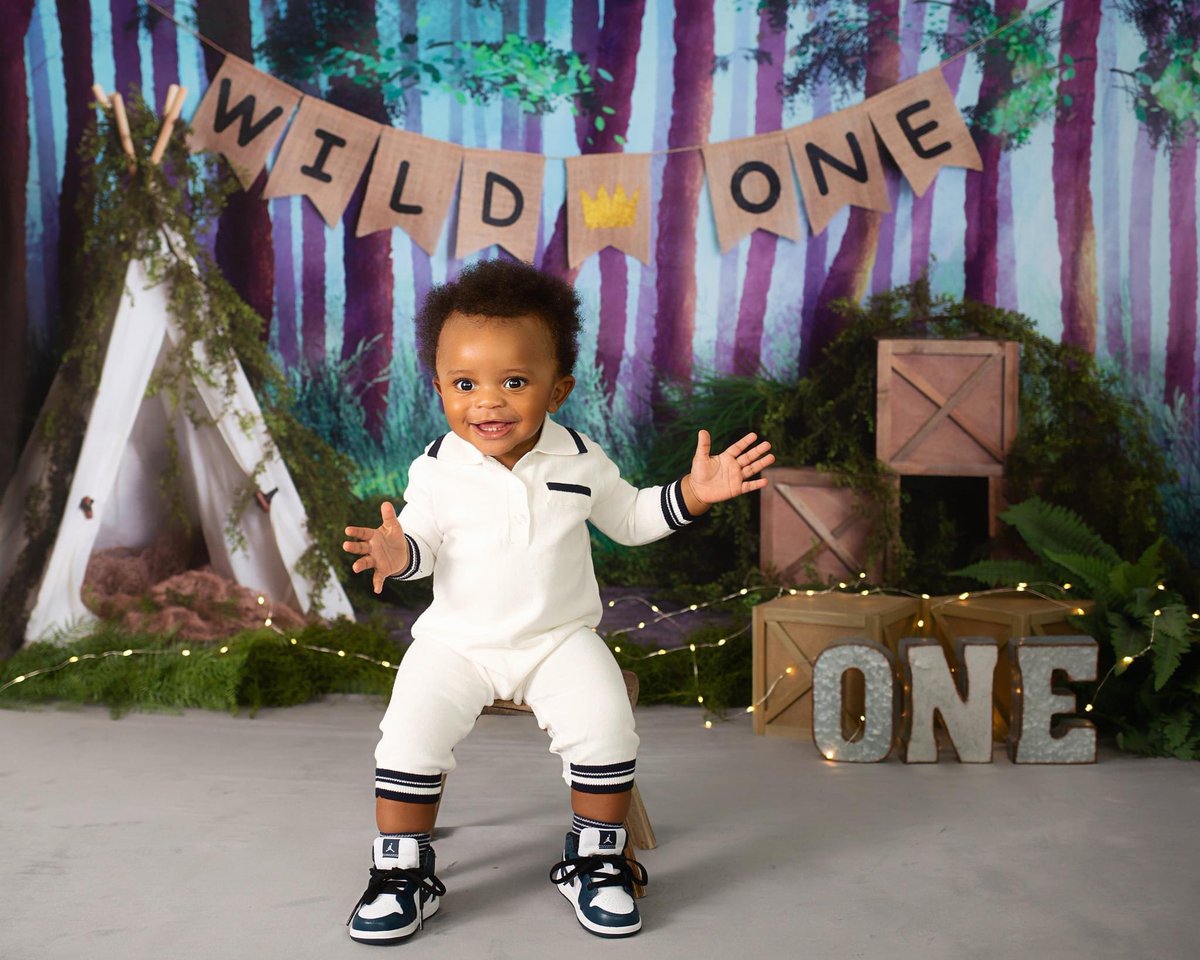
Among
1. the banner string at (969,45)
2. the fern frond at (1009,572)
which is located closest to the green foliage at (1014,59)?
the banner string at (969,45)

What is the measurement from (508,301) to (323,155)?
1897mm

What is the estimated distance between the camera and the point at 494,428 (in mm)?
1983

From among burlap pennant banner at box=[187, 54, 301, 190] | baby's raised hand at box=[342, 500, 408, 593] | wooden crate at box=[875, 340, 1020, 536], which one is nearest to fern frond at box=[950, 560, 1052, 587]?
wooden crate at box=[875, 340, 1020, 536]

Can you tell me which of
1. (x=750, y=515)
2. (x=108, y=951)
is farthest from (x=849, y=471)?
(x=108, y=951)

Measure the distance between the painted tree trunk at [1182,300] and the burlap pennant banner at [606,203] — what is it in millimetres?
1621

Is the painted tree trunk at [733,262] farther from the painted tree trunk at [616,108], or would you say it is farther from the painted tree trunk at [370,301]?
the painted tree trunk at [370,301]

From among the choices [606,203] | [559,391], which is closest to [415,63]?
[606,203]

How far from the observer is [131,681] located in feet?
10.2

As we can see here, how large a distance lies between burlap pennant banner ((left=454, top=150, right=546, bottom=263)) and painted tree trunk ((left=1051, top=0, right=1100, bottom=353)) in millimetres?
1593

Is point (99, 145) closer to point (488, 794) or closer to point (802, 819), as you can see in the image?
point (488, 794)

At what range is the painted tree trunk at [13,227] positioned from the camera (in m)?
3.56

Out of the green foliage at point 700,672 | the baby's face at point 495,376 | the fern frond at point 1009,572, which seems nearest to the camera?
the baby's face at point 495,376

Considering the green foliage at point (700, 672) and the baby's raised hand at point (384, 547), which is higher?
the baby's raised hand at point (384, 547)

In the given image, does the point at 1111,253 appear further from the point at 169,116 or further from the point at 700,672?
the point at 169,116
